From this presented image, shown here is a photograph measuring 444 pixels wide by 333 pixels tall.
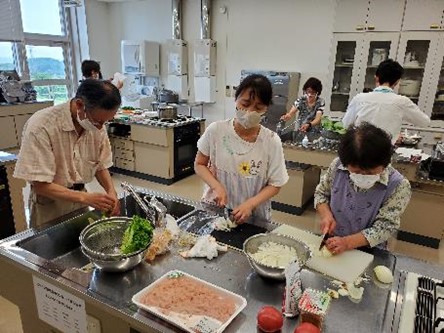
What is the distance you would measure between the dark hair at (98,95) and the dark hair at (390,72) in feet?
7.69

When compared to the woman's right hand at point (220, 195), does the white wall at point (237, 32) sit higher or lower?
higher

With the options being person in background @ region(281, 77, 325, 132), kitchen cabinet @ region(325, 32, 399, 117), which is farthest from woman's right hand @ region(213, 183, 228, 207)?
kitchen cabinet @ region(325, 32, 399, 117)

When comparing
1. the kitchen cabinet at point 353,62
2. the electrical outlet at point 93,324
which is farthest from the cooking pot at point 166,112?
the electrical outlet at point 93,324

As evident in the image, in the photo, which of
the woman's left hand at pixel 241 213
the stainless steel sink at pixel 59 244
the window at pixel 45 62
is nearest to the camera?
the stainless steel sink at pixel 59 244

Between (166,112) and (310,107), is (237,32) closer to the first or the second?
(166,112)

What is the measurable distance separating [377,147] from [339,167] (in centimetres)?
28

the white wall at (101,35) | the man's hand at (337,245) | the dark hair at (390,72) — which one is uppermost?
the white wall at (101,35)

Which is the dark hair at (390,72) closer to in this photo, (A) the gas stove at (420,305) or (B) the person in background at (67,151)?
(A) the gas stove at (420,305)

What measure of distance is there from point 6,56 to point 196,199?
441 centimetres

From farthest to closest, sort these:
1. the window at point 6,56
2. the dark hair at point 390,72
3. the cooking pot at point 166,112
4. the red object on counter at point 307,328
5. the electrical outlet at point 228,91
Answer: the electrical outlet at point 228,91, the window at point 6,56, the cooking pot at point 166,112, the dark hair at point 390,72, the red object on counter at point 307,328

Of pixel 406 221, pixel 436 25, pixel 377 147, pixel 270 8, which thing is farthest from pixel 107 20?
pixel 377 147

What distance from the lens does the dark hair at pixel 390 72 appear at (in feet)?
8.87

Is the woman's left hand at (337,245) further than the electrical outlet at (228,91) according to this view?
No

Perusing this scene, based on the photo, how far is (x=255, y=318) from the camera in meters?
0.92
